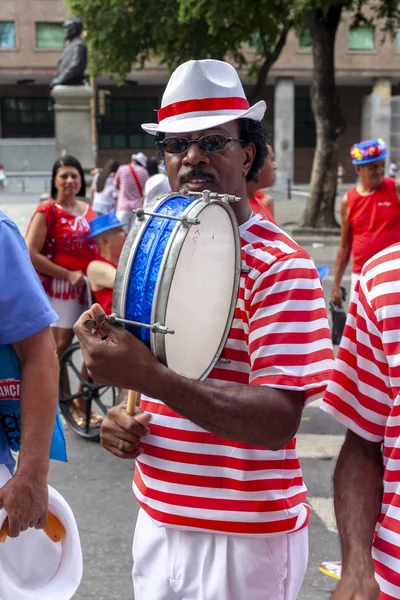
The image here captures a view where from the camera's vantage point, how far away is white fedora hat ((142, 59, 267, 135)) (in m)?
2.29

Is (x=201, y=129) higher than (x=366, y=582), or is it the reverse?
(x=201, y=129)

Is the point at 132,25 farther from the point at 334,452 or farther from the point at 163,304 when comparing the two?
the point at 163,304

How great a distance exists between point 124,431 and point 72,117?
1867 cm

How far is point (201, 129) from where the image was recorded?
225cm

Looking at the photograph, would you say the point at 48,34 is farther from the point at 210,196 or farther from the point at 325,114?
the point at 210,196

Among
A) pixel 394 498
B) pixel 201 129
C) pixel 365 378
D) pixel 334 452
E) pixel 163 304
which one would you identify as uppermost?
pixel 201 129

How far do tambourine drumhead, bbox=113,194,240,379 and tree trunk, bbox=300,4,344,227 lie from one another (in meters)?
17.7

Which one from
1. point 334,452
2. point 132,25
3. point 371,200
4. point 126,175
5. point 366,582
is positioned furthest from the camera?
point 132,25

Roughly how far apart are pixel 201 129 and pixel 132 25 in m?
21.1

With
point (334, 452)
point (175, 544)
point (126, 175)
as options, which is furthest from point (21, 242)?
point (126, 175)

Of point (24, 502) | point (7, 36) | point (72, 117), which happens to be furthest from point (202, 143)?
point (7, 36)

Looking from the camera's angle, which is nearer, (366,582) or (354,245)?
(366,582)

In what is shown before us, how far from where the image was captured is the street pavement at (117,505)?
432cm

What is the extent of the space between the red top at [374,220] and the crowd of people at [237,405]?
18.4ft
